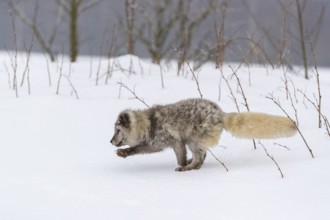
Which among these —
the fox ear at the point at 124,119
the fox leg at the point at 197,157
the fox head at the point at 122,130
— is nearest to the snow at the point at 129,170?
the fox leg at the point at 197,157

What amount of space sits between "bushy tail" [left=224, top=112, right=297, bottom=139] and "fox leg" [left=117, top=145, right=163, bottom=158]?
0.67m

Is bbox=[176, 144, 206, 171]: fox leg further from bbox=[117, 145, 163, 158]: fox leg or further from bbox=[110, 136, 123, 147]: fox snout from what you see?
bbox=[110, 136, 123, 147]: fox snout

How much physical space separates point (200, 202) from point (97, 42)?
14195 millimetres

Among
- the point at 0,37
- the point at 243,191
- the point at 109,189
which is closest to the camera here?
the point at 243,191

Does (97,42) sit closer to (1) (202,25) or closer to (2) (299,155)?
(1) (202,25)

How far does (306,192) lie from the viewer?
128 inches

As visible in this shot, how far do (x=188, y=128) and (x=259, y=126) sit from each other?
0.58m

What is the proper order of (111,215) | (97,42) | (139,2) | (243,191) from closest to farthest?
(111,215) → (243,191) → (139,2) → (97,42)

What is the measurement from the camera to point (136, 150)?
457 centimetres

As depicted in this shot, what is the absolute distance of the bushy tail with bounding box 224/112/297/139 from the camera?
4.01 meters

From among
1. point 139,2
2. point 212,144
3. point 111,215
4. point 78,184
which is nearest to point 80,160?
point 78,184

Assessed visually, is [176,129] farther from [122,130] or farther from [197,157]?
[122,130]

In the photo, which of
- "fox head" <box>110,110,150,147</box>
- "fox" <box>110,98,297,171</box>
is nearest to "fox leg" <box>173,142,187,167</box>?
"fox" <box>110,98,297,171</box>

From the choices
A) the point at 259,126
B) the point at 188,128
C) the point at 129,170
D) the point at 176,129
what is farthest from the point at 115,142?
the point at 259,126
